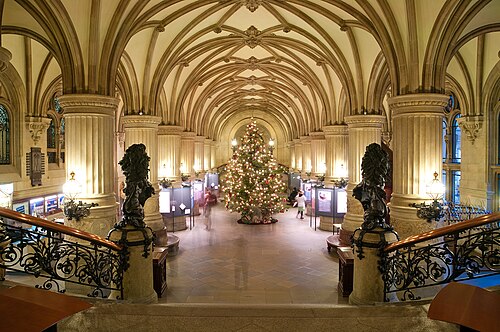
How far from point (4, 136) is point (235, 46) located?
10.4 metres

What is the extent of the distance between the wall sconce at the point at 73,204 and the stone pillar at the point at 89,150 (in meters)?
0.12

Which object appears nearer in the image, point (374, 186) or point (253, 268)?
point (374, 186)

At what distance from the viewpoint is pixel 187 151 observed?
22.1m

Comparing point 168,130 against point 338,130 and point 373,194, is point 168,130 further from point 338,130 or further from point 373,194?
point 373,194

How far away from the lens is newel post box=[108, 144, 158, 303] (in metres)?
5.84

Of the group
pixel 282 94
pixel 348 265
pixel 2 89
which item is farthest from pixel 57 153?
pixel 282 94

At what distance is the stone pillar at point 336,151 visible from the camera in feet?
58.2

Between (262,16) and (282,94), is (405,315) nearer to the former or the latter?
(262,16)

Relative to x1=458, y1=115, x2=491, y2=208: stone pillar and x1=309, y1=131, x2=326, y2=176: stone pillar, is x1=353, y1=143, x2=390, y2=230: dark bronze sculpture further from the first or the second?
x1=309, y1=131, x2=326, y2=176: stone pillar

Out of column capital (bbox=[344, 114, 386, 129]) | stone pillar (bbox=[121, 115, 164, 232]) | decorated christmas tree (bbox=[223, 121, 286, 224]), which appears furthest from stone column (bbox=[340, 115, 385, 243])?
stone pillar (bbox=[121, 115, 164, 232])

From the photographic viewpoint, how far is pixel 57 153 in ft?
58.2

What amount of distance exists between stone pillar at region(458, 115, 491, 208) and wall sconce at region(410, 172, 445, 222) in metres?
7.13

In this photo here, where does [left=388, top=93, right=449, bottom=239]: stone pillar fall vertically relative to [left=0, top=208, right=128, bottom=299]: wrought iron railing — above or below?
Result: above

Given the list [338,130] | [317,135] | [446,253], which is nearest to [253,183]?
[338,130]
